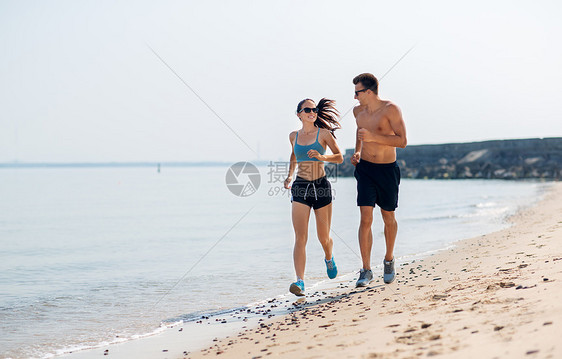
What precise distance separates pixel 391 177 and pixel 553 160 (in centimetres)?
4617

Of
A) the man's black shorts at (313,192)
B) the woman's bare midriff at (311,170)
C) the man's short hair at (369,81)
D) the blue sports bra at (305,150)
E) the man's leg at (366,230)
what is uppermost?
the man's short hair at (369,81)

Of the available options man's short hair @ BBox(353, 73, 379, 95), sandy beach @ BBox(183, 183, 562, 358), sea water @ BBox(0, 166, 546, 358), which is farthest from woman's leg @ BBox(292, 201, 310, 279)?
Answer: man's short hair @ BBox(353, 73, 379, 95)

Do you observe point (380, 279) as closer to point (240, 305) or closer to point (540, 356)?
point (240, 305)

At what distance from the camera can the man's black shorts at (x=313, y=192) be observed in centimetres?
628

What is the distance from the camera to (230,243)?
551 inches

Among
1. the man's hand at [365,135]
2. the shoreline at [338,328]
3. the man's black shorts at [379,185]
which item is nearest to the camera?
the shoreline at [338,328]

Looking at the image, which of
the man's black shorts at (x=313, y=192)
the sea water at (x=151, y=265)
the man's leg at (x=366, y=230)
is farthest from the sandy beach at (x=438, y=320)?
the sea water at (x=151, y=265)

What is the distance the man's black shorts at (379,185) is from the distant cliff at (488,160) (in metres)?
40.3

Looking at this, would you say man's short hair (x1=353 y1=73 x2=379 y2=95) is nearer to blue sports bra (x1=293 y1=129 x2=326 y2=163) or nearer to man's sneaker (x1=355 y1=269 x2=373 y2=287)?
blue sports bra (x1=293 y1=129 x2=326 y2=163)

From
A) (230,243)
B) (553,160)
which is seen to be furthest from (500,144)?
(230,243)

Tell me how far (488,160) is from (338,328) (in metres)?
52.6

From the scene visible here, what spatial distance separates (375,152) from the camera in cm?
629

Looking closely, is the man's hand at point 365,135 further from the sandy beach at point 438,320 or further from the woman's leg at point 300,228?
the sandy beach at point 438,320

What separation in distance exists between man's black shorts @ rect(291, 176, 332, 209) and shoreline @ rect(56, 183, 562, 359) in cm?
111
